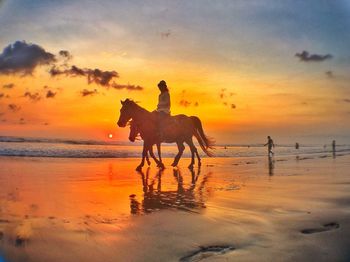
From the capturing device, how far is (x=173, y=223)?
282 centimetres

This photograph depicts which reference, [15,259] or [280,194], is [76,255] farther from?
[280,194]

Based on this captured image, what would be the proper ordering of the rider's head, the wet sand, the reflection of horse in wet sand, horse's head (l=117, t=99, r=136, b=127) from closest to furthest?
the rider's head, horse's head (l=117, t=99, r=136, b=127), the wet sand, the reflection of horse in wet sand

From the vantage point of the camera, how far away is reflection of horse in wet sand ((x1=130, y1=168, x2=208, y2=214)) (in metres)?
3.54

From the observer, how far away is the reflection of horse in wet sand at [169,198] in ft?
11.6

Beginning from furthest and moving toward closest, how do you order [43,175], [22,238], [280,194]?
1. [43,175]
2. [280,194]
3. [22,238]

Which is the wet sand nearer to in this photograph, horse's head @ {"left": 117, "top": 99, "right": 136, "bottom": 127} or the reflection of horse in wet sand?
the reflection of horse in wet sand

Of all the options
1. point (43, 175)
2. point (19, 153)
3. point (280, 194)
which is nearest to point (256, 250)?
point (280, 194)

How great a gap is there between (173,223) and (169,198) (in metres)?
1.39

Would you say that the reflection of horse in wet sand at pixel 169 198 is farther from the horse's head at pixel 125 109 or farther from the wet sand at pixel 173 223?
the horse's head at pixel 125 109

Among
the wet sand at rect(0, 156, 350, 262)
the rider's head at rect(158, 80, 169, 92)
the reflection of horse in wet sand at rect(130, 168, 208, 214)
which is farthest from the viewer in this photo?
the reflection of horse in wet sand at rect(130, 168, 208, 214)

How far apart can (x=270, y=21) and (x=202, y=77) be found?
294mm

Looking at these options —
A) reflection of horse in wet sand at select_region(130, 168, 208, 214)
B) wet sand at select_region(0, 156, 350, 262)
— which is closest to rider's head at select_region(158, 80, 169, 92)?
wet sand at select_region(0, 156, 350, 262)

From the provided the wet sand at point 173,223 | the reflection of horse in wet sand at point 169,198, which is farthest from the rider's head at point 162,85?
the reflection of horse in wet sand at point 169,198

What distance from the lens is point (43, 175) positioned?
6.54 metres
